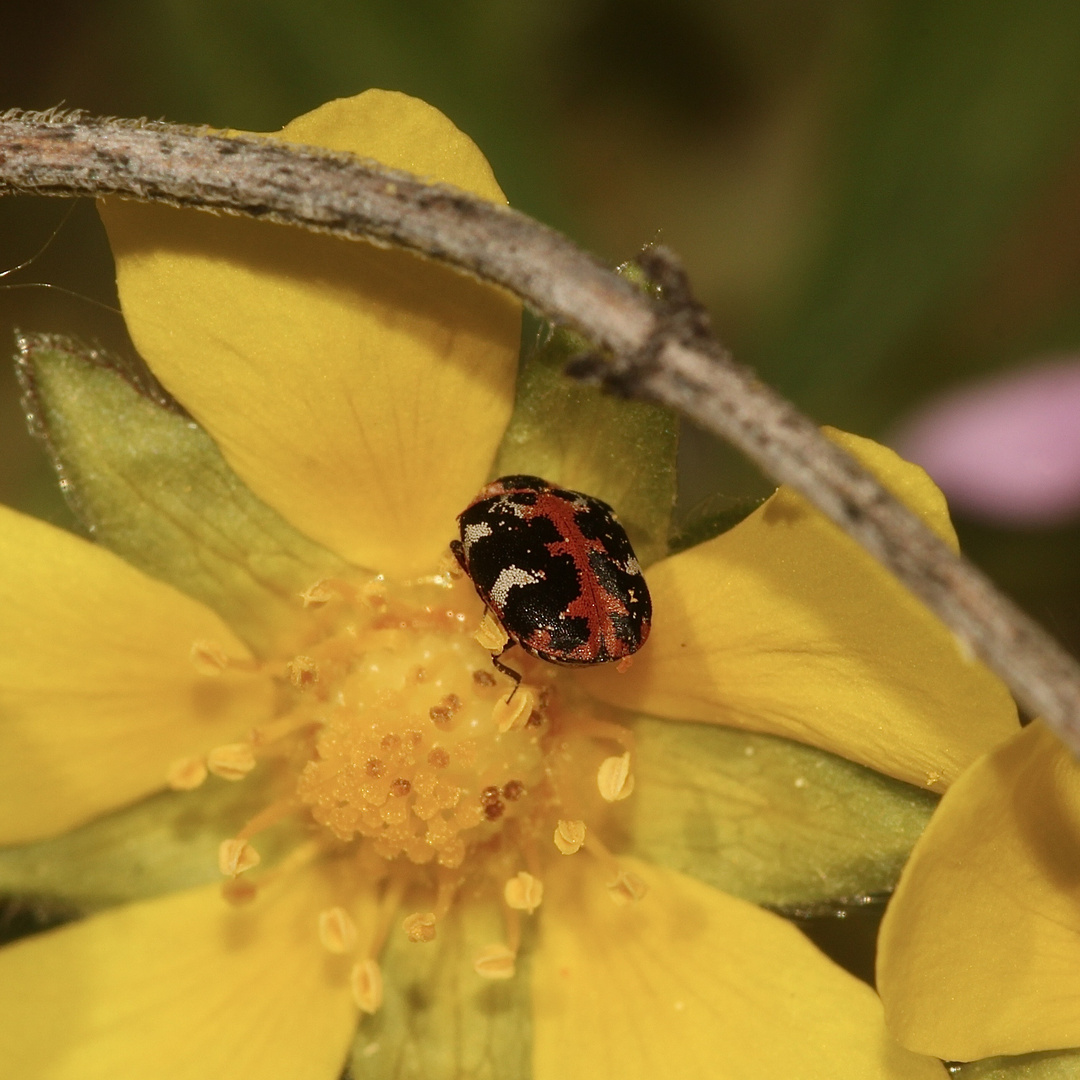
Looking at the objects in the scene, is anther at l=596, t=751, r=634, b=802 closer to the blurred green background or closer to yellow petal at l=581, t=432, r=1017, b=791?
yellow petal at l=581, t=432, r=1017, b=791

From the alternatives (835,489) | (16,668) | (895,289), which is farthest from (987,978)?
(895,289)

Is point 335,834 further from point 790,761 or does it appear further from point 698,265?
point 698,265

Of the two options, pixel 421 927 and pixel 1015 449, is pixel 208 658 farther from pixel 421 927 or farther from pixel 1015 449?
pixel 1015 449

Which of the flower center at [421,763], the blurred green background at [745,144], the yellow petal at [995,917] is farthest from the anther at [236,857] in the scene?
the blurred green background at [745,144]

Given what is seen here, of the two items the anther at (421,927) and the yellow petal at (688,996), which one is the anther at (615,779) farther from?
the anther at (421,927)

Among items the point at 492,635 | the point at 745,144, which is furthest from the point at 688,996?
the point at 745,144
